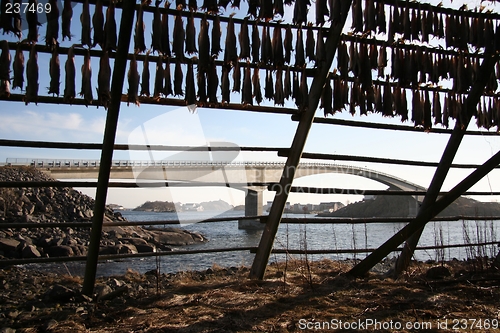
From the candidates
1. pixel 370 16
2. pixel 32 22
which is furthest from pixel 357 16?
pixel 32 22

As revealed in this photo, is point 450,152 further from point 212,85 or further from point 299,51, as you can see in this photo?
point 212,85

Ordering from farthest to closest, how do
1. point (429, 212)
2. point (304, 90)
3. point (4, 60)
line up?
point (429, 212) → point (304, 90) → point (4, 60)

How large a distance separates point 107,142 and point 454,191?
136 inches

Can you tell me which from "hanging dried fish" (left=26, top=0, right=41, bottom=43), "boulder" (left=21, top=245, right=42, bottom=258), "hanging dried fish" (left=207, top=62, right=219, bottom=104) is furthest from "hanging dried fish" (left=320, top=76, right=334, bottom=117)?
"boulder" (left=21, top=245, right=42, bottom=258)

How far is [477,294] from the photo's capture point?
3.35 meters

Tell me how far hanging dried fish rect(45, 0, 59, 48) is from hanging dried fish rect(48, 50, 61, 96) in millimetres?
139

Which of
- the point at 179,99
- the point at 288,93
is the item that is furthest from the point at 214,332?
the point at 288,93

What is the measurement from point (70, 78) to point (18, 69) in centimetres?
38

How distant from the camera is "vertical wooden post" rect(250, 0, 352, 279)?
3.34m

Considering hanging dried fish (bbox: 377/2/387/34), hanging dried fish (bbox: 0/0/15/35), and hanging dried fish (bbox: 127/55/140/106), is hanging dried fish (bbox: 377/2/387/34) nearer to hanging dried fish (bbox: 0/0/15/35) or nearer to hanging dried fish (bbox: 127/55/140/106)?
hanging dried fish (bbox: 127/55/140/106)

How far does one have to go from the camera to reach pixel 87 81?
290 cm

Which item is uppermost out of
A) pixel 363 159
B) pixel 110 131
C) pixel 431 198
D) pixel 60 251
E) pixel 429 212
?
pixel 110 131

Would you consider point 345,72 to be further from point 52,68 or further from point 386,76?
point 52,68

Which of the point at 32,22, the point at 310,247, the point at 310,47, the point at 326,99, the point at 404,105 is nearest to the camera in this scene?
the point at 32,22
